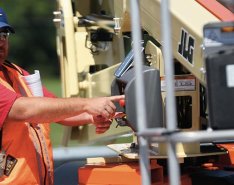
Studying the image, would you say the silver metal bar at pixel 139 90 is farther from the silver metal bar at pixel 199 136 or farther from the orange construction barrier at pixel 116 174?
the orange construction barrier at pixel 116 174

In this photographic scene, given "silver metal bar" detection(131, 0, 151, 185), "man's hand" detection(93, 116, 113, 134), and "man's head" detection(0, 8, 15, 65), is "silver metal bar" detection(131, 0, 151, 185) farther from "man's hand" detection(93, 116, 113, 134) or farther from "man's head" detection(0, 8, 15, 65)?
"man's head" detection(0, 8, 15, 65)

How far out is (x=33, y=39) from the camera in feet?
77.9

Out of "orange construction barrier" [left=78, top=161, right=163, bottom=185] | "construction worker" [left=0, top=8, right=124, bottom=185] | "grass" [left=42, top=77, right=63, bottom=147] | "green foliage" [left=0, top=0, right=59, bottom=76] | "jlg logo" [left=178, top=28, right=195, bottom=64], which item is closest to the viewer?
"jlg logo" [left=178, top=28, right=195, bottom=64]

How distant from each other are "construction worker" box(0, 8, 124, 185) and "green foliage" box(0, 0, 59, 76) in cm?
1840

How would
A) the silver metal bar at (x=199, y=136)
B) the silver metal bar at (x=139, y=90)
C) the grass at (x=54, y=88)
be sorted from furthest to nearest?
the grass at (x=54, y=88)
the silver metal bar at (x=139, y=90)
the silver metal bar at (x=199, y=136)

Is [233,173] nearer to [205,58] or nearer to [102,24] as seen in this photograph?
[205,58]

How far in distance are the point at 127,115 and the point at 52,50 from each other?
65.7ft

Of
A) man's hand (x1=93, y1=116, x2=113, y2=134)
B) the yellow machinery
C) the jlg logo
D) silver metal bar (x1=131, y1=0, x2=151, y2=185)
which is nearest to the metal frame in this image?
silver metal bar (x1=131, y1=0, x2=151, y2=185)

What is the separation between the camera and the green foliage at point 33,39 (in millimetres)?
23297

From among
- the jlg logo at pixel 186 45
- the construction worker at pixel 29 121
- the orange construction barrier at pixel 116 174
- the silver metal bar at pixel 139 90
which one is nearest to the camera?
the silver metal bar at pixel 139 90

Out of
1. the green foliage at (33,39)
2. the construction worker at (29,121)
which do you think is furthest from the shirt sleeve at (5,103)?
the green foliage at (33,39)

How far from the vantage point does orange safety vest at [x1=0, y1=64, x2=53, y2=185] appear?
441 cm

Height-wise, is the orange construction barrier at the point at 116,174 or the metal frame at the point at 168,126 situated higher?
the metal frame at the point at 168,126

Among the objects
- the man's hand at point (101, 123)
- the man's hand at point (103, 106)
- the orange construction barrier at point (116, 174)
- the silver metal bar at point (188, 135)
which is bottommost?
the orange construction barrier at point (116, 174)
